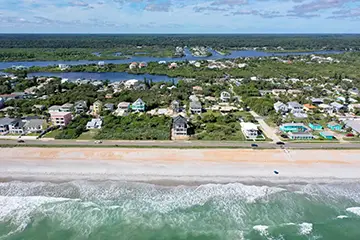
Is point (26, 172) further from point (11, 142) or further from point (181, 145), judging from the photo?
point (181, 145)

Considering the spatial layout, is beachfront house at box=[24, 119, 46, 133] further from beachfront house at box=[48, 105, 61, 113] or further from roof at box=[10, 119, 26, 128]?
beachfront house at box=[48, 105, 61, 113]

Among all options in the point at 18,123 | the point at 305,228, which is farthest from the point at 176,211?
the point at 18,123

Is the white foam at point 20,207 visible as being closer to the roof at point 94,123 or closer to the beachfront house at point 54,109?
the roof at point 94,123

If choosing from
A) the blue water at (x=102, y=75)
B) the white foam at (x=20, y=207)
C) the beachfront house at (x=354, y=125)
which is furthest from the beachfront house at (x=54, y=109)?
the beachfront house at (x=354, y=125)

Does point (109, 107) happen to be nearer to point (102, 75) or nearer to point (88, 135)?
point (88, 135)

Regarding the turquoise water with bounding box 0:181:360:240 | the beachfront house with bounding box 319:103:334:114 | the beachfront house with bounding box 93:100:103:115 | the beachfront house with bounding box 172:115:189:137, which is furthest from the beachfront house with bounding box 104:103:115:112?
the beachfront house with bounding box 319:103:334:114
